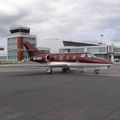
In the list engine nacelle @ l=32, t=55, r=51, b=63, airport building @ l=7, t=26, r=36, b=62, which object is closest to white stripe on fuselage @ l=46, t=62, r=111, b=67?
engine nacelle @ l=32, t=55, r=51, b=63

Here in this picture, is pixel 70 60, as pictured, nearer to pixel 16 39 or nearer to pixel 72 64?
pixel 72 64

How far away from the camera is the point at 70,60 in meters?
35.1

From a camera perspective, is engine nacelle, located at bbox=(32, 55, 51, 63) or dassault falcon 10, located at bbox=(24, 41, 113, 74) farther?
engine nacelle, located at bbox=(32, 55, 51, 63)

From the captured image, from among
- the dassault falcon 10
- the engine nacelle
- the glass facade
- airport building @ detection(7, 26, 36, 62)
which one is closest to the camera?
the dassault falcon 10

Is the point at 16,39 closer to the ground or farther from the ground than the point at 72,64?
farther from the ground

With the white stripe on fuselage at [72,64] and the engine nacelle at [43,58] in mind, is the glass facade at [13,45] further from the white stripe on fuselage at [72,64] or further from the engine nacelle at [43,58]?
the white stripe on fuselage at [72,64]

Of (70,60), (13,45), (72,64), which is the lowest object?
(72,64)

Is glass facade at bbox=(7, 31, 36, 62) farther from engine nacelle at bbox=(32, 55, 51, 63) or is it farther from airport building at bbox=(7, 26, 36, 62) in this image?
engine nacelle at bbox=(32, 55, 51, 63)

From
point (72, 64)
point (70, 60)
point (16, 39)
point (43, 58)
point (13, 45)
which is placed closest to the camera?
point (72, 64)

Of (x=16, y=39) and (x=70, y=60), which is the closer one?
(x=70, y=60)

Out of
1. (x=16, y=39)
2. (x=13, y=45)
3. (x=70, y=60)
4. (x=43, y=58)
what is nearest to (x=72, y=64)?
(x=70, y=60)

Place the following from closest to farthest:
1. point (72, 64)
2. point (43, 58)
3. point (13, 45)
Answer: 1. point (72, 64)
2. point (43, 58)
3. point (13, 45)

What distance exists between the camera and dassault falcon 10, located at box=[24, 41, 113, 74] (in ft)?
108

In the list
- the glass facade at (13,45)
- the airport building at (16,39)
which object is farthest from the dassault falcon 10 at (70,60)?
the glass facade at (13,45)
